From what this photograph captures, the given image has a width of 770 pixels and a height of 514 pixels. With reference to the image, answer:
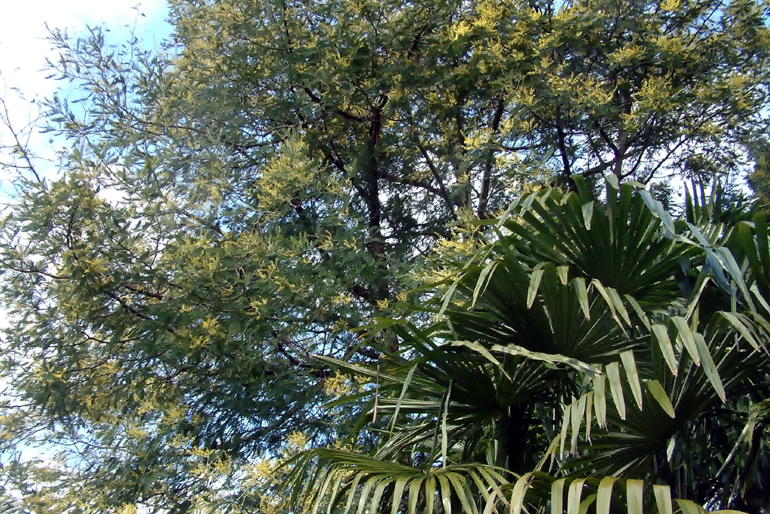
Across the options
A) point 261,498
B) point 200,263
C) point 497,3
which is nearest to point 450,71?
point 497,3

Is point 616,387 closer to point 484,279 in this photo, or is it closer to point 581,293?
point 581,293

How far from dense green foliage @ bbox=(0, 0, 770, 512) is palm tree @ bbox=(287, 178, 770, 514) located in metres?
1.48

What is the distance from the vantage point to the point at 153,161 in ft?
16.9

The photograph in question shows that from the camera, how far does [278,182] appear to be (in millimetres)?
5375

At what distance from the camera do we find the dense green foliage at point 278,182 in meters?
5.01

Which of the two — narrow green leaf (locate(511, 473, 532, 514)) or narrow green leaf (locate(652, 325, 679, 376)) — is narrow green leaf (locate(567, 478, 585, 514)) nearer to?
narrow green leaf (locate(511, 473, 532, 514))

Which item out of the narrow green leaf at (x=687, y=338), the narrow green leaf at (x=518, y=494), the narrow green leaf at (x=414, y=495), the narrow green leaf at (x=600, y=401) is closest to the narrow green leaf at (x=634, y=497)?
the narrow green leaf at (x=600, y=401)

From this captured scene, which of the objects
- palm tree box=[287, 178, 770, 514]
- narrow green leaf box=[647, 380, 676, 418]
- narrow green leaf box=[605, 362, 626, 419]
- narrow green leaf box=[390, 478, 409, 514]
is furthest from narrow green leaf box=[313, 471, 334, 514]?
narrow green leaf box=[647, 380, 676, 418]

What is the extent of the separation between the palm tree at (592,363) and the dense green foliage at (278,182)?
148 cm

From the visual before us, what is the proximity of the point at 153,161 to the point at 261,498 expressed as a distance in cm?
245

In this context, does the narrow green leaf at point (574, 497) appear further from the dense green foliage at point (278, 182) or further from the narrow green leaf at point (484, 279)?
the dense green foliage at point (278, 182)

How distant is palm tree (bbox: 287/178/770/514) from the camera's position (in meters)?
2.50

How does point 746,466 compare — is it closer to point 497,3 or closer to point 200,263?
point 200,263

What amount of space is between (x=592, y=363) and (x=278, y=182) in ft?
10.3
